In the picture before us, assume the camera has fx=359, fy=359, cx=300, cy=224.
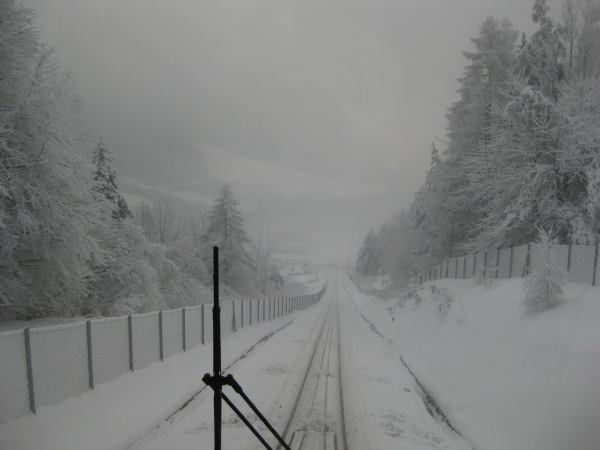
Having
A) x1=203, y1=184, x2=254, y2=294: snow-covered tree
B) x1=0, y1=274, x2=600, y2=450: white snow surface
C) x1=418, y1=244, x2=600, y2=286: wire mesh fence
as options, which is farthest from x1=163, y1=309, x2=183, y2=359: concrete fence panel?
x1=203, y1=184, x2=254, y2=294: snow-covered tree

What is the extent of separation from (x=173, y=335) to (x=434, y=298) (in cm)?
1335

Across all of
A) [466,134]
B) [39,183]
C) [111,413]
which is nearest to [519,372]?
[111,413]

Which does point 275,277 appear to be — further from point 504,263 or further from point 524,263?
point 524,263

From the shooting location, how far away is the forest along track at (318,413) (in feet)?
20.1

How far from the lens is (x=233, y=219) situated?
36375 mm

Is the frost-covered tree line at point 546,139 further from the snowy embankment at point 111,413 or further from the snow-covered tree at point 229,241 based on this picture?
the snow-covered tree at point 229,241

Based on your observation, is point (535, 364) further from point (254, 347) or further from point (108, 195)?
point (108, 195)

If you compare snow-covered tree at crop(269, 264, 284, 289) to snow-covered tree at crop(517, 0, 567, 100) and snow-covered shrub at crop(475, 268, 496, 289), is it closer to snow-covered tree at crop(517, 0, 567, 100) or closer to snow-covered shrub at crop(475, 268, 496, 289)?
snow-covered shrub at crop(475, 268, 496, 289)

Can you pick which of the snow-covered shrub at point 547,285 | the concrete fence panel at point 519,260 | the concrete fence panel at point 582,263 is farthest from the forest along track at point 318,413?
the concrete fence panel at point 519,260

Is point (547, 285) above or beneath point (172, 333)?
above

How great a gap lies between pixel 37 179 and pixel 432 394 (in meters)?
14.2

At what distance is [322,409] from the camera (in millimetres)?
7707

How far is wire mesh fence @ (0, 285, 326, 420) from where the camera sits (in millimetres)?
5844

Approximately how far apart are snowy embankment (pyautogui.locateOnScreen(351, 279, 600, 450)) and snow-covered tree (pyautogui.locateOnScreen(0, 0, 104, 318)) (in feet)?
43.4
